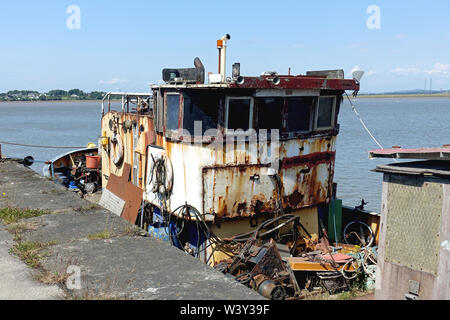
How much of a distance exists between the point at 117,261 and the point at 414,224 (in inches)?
170

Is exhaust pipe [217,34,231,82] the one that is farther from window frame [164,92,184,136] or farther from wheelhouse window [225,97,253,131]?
window frame [164,92,184,136]

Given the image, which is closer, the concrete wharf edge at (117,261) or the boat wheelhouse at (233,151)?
the concrete wharf edge at (117,261)

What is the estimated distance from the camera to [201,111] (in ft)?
30.7

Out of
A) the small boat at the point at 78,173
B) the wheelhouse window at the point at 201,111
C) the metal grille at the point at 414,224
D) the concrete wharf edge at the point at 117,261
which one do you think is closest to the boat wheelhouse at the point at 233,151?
the wheelhouse window at the point at 201,111

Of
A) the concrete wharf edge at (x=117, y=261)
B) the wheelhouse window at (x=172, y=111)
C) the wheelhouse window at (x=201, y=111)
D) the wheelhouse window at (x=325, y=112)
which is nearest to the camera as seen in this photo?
the concrete wharf edge at (x=117, y=261)

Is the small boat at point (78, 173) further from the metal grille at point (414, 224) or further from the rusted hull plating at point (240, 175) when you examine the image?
the metal grille at point (414, 224)

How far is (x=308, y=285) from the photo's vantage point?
29.9 feet

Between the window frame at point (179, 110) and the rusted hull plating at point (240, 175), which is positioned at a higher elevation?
the window frame at point (179, 110)

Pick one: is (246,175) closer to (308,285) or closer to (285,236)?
(285,236)

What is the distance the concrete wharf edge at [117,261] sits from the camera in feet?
16.3

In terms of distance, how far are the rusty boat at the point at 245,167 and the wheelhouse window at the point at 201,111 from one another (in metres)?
0.02

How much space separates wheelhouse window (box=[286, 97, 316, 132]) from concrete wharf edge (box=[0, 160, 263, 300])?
456 cm
